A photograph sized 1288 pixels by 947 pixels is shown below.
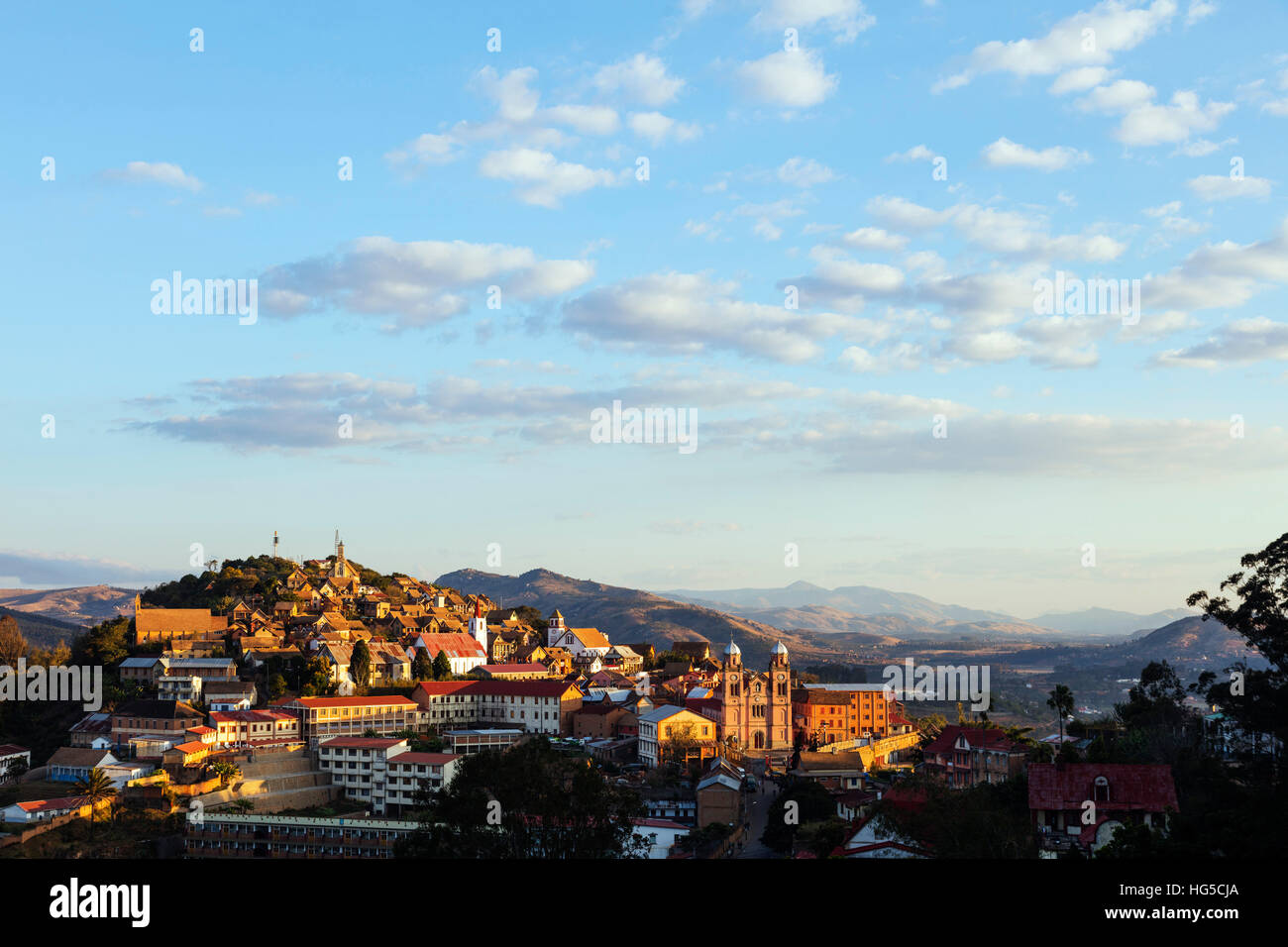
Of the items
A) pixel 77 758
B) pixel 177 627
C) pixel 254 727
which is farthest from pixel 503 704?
pixel 77 758

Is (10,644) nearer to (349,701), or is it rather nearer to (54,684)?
(54,684)

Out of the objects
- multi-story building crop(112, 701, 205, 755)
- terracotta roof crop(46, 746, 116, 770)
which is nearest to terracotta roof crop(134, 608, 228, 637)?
multi-story building crop(112, 701, 205, 755)

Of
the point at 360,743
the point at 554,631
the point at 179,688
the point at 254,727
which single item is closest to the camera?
the point at 360,743

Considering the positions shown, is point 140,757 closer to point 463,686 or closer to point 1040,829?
point 463,686

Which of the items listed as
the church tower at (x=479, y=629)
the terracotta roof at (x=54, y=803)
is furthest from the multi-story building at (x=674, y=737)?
the terracotta roof at (x=54, y=803)

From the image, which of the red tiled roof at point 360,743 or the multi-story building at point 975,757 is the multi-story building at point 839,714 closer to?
the multi-story building at point 975,757

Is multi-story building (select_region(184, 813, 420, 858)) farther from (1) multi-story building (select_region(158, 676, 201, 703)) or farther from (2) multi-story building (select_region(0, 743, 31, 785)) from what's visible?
(1) multi-story building (select_region(158, 676, 201, 703))
